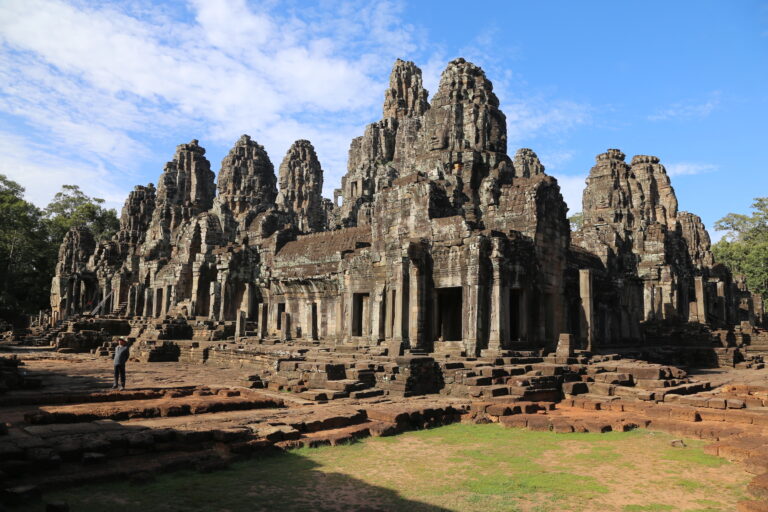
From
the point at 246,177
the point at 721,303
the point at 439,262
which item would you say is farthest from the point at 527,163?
the point at 439,262

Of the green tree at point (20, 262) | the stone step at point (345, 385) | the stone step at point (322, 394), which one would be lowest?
the stone step at point (322, 394)

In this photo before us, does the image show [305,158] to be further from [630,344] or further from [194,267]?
[630,344]

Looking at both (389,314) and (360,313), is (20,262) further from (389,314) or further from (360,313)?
(389,314)

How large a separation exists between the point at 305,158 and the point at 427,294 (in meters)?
51.7

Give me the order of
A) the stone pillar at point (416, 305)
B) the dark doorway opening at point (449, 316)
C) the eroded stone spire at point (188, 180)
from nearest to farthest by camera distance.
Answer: the stone pillar at point (416, 305) < the dark doorway opening at point (449, 316) < the eroded stone spire at point (188, 180)

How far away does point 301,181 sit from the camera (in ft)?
213

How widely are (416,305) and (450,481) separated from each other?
1125 cm

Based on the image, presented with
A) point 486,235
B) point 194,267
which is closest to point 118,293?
point 194,267

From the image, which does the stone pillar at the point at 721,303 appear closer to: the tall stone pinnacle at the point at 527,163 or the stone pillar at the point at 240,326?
the tall stone pinnacle at the point at 527,163

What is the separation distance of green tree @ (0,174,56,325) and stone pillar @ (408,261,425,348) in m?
42.6

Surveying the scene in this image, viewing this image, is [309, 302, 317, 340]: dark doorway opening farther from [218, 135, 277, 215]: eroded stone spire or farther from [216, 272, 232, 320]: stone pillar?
[218, 135, 277, 215]: eroded stone spire

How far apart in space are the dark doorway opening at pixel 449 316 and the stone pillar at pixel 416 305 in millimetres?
2716

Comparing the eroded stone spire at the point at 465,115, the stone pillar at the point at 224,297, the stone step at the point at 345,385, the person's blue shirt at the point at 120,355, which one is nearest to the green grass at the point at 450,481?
the stone step at the point at 345,385

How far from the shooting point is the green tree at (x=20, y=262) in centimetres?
4666
